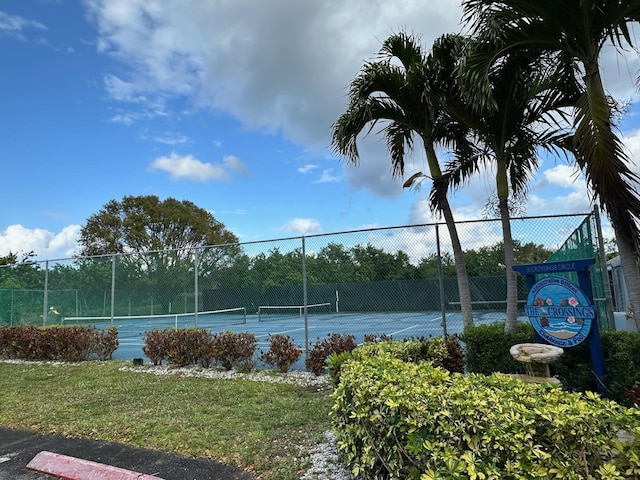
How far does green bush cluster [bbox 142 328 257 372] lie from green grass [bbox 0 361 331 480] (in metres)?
0.78

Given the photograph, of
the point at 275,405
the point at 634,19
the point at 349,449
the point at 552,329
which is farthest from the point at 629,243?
the point at 275,405

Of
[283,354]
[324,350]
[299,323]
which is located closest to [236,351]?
[283,354]

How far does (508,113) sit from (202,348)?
6994mm

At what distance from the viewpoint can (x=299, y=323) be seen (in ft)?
49.1

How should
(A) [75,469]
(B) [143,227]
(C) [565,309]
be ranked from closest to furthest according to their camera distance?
(A) [75,469] → (C) [565,309] → (B) [143,227]

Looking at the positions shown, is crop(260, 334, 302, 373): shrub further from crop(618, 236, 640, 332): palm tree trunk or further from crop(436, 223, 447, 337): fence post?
crop(618, 236, 640, 332): palm tree trunk

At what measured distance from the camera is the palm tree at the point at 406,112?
20.7 feet

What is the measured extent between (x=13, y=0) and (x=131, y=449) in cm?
914

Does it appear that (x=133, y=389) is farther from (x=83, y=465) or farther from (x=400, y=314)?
(x=400, y=314)

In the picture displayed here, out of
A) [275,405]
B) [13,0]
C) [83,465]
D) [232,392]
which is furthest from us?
[13,0]

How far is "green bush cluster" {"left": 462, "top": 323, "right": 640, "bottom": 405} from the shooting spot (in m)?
4.45

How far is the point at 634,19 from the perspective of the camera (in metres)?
4.35

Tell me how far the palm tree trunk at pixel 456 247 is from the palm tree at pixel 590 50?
197cm

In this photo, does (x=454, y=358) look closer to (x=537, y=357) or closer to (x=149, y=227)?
(x=537, y=357)
